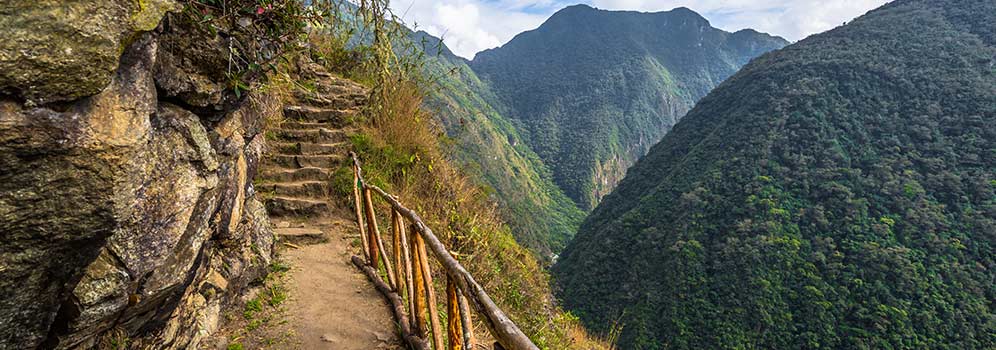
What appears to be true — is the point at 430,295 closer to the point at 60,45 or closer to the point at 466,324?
the point at 466,324

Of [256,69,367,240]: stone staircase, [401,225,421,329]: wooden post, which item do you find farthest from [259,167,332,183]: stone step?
[401,225,421,329]: wooden post

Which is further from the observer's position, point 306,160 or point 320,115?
point 320,115

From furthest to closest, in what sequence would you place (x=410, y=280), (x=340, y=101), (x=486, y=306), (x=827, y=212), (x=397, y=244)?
(x=827, y=212) < (x=340, y=101) < (x=397, y=244) < (x=410, y=280) < (x=486, y=306)

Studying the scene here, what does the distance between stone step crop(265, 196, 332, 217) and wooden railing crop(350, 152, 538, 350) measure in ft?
3.84

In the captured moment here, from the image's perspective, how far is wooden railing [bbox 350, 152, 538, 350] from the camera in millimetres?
1434

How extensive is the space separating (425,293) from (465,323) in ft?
2.59

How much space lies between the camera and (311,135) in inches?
245

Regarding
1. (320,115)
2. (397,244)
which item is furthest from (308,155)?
(397,244)

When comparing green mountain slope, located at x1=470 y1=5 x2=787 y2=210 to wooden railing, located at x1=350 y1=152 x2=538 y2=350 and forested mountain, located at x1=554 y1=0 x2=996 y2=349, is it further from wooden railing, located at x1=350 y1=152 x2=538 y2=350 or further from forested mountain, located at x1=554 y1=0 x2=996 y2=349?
wooden railing, located at x1=350 y1=152 x2=538 y2=350

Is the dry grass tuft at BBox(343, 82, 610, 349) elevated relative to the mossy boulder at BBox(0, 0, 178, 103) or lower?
lower

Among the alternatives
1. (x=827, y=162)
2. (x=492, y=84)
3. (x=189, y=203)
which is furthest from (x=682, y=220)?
(x=492, y=84)

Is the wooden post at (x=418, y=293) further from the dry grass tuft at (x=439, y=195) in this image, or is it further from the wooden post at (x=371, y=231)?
the dry grass tuft at (x=439, y=195)

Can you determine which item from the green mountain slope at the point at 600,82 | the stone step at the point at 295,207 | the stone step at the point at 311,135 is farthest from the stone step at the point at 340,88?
the green mountain slope at the point at 600,82

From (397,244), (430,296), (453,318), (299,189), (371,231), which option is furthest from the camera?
(299,189)
